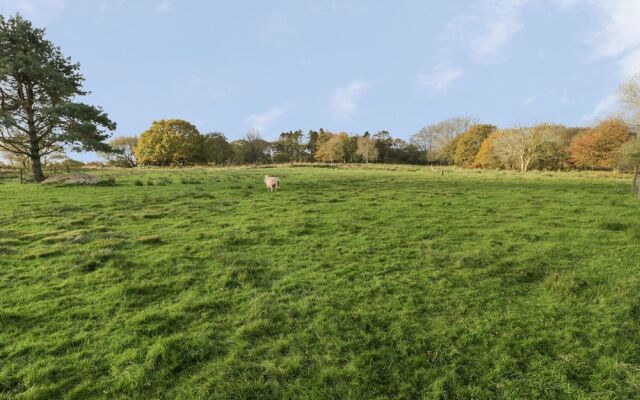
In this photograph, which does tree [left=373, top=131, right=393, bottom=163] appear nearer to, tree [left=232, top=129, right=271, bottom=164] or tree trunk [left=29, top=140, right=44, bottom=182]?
tree [left=232, top=129, right=271, bottom=164]

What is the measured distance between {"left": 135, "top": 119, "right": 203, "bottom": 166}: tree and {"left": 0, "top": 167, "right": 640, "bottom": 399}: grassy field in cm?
5553

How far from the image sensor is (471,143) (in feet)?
248

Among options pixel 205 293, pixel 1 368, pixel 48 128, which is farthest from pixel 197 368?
pixel 48 128

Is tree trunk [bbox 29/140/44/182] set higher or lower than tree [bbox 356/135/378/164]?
lower

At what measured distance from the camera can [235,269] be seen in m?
7.39

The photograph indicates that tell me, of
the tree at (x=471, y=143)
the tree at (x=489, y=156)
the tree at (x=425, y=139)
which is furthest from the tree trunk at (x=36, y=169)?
A: the tree at (x=425, y=139)

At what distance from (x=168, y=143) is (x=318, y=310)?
65321mm

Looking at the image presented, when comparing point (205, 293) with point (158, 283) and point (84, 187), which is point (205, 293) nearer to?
point (158, 283)

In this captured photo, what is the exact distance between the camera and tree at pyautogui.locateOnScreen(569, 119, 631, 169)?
53.6 metres

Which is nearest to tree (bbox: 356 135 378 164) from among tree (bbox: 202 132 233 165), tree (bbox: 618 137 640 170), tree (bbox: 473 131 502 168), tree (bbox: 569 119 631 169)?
tree (bbox: 473 131 502 168)

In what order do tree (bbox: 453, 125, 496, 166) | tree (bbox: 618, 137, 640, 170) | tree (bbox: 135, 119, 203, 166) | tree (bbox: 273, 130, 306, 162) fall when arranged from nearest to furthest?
1. tree (bbox: 618, 137, 640, 170)
2. tree (bbox: 135, 119, 203, 166)
3. tree (bbox: 453, 125, 496, 166)
4. tree (bbox: 273, 130, 306, 162)

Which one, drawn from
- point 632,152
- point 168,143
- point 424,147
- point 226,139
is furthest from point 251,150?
point 632,152

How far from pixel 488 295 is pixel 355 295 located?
280 centimetres

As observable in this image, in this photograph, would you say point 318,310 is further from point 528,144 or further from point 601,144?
point 601,144
